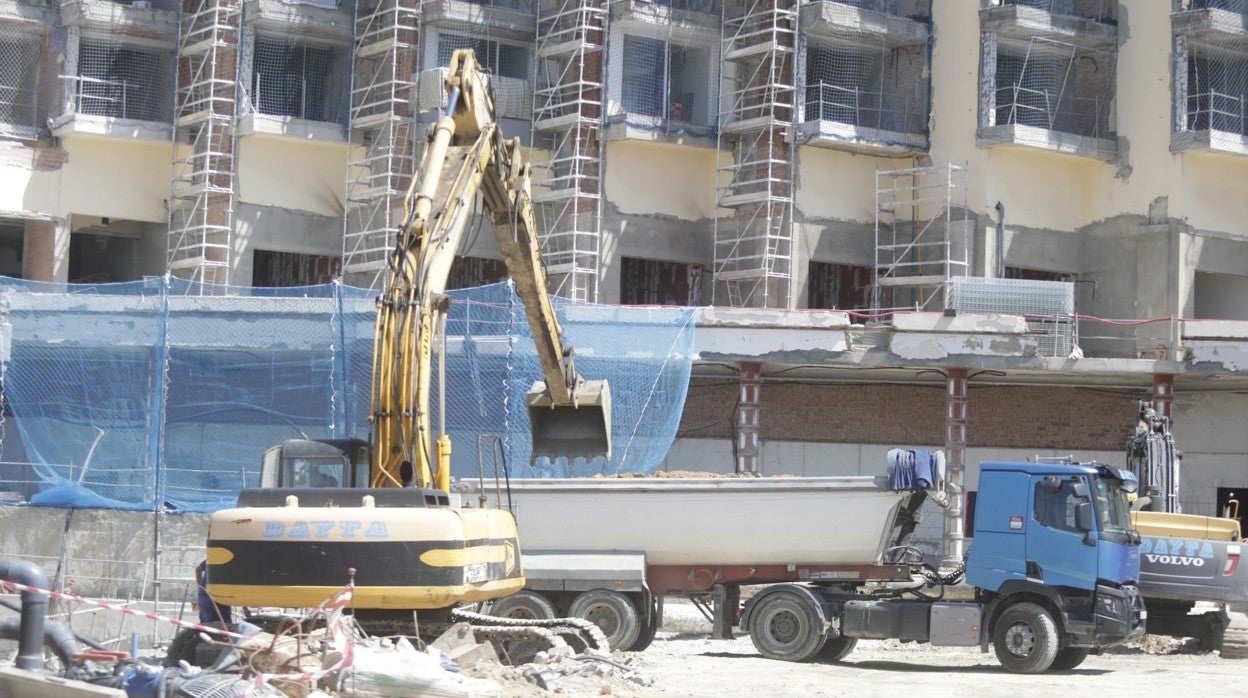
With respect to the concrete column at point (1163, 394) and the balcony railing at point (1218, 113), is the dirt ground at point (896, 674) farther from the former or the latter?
the balcony railing at point (1218, 113)

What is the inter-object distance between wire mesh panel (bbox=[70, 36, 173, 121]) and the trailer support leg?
889 inches

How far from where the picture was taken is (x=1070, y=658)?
20344mm

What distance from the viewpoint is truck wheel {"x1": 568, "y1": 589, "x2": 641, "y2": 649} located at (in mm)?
20922

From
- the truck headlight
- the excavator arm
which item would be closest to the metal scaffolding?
the truck headlight

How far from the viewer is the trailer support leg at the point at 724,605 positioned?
21531mm

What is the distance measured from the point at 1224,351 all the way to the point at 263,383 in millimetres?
19321

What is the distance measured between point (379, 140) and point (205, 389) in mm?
13070

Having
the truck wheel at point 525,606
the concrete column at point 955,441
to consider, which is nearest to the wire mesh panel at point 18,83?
the concrete column at point 955,441

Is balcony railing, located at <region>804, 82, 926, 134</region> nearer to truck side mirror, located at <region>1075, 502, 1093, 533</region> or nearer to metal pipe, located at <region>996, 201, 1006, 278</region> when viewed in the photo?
metal pipe, located at <region>996, 201, 1006, 278</region>

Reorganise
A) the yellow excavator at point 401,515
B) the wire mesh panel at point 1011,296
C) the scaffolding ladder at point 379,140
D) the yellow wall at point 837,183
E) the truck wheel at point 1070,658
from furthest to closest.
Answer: the yellow wall at point 837,183 → the scaffolding ladder at point 379,140 → the wire mesh panel at point 1011,296 → the truck wheel at point 1070,658 → the yellow excavator at point 401,515

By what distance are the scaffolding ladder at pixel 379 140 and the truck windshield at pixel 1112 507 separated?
64.4 feet

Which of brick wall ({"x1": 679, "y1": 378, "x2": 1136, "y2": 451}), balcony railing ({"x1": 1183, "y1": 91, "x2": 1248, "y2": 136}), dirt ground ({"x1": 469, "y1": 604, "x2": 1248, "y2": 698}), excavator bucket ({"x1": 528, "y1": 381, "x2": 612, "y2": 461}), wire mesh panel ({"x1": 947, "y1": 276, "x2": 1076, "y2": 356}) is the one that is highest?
balcony railing ({"x1": 1183, "y1": 91, "x2": 1248, "y2": 136})

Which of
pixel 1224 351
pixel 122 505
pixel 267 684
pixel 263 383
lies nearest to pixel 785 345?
pixel 1224 351

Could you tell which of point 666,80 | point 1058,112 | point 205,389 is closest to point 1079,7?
point 1058,112
